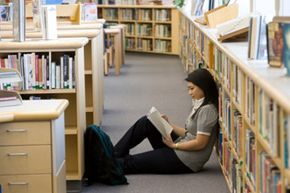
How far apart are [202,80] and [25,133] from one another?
1847mm

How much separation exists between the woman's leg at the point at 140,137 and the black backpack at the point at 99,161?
41cm

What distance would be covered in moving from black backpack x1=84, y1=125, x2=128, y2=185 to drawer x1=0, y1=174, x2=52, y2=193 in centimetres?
120

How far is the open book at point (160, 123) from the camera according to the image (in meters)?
5.35

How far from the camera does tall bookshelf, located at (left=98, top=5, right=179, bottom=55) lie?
15086 millimetres

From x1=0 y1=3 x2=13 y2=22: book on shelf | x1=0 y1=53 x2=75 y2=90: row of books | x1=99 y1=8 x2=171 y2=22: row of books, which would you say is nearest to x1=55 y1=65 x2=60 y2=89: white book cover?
x1=0 y1=53 x2=75 y2=90: row of books

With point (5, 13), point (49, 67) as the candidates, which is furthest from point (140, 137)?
point (5, 13)

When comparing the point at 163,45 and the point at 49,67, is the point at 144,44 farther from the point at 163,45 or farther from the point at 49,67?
the point at 49,67

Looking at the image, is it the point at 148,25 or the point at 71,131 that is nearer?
the point at 71,131

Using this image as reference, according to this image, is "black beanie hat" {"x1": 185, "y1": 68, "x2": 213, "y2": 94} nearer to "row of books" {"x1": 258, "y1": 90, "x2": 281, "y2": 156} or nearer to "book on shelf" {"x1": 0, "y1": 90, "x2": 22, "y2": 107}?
"book on shelf" {"x1": 0, "y1": 90, "x2": 22, "y2": 107}

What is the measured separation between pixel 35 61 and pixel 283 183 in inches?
102

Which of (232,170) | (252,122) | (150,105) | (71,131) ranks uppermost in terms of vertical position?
(252,122)

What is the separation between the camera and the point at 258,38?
4.02 m

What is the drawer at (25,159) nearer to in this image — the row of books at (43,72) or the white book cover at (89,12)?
the row of books at (43,72)

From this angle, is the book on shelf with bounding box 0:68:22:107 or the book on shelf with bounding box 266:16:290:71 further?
the book on shelf with bounding box 0:68:22:107
